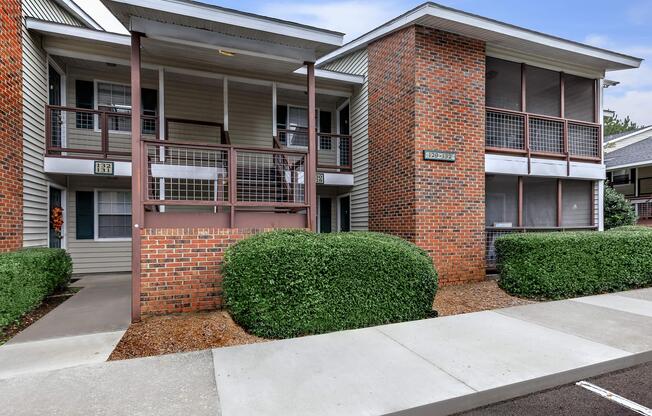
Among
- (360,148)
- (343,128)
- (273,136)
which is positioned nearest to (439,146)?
(360,148)

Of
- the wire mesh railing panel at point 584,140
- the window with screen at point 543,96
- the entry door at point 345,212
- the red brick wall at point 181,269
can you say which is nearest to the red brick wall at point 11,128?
the red brick wall at point 181,269

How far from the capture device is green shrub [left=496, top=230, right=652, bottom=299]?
657 cm

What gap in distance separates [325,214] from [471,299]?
228 inches

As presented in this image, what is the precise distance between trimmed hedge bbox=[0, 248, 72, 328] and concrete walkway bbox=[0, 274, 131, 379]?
1.09 feet

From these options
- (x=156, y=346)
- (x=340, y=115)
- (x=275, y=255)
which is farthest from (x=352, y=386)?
(x=340, y=115)

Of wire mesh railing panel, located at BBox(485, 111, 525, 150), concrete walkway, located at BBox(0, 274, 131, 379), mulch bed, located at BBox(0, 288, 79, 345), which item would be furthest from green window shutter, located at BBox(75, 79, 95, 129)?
wire mesh railing panel, located at BBox(485, 111, 525, 150)

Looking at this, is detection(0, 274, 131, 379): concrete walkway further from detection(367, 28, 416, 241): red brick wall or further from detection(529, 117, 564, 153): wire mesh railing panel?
detection(529, 117, 564, 153): wire mesh railing panel

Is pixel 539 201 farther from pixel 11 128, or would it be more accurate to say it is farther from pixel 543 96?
pixel 11 128

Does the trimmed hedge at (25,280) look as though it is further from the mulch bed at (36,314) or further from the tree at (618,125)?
the tree at (618,125)

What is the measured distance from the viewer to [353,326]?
4.88m

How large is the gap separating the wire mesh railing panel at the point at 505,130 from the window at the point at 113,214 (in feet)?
31.3

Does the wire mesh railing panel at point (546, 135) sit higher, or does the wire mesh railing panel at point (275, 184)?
the wire mesh railing panel at point (546, 135)

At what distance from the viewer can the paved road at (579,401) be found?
2.96 meters

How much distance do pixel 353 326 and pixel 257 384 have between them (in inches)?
75.2
